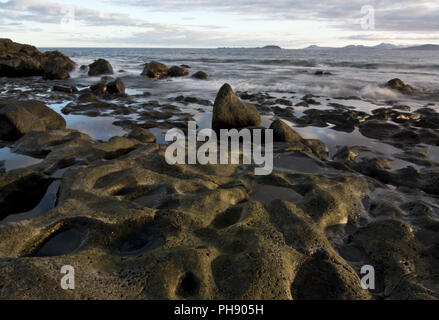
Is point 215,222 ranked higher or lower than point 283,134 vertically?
lower

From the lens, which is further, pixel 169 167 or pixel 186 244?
pixel 169 167

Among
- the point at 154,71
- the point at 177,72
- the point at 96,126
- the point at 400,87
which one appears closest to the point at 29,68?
the point at 154,71

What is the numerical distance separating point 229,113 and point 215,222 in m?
5.42

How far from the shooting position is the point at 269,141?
23.4 feet

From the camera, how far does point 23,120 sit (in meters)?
7.30

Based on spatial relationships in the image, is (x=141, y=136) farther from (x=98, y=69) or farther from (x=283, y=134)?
(x=98, y=69)

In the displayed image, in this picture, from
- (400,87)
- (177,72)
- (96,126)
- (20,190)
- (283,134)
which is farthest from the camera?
(177,72)

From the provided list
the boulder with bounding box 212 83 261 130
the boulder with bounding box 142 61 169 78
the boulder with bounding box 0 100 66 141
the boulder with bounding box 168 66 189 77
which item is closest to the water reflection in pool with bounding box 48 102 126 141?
the boulder with bounding box 0 100 66 141

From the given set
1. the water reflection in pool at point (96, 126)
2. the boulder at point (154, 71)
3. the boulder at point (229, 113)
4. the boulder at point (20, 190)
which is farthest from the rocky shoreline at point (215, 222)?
the boulder at point (154, 71)

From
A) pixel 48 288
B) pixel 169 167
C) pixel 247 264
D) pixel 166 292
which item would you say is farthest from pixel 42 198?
pixel 247 264

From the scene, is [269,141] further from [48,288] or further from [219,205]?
[48,288]

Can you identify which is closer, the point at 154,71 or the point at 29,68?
the point at 29,68

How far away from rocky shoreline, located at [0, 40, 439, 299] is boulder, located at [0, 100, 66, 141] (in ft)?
0.12

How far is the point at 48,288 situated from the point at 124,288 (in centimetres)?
53
